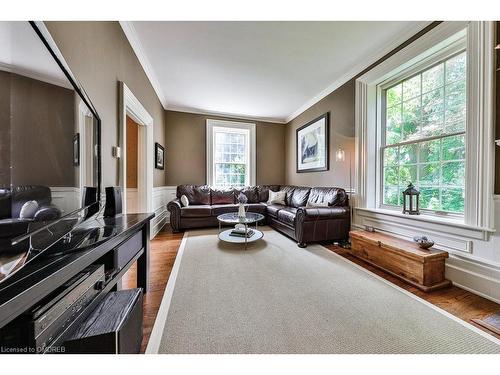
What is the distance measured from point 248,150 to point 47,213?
4.40 metres

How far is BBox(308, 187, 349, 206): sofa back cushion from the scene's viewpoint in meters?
2.94

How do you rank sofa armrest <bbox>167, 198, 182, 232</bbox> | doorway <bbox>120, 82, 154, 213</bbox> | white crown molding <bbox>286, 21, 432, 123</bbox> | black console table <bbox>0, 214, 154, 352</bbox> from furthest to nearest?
sofa armrest <bbox>167, 198, 182, 232</bbox> → doorway <bbox>120, 82, 154, 213</bbox> → white crown molding <bbox>286, 21, 432, 123</bbox> → black console table <bbox>0, 214, 154, 352</bbox>

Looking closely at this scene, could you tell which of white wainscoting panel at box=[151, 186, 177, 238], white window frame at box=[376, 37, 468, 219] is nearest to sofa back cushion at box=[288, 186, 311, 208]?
white window frame at box=[376, 37, 468, 219]

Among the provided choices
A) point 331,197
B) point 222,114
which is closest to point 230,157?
point 222,114

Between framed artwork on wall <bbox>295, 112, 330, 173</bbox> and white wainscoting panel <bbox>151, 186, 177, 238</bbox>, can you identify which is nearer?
white wainscoting panel <bbox>151, 186, 177, 238</bbox>

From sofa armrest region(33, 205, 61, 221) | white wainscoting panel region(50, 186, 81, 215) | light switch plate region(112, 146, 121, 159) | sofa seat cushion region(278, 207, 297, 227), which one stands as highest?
light switch plate region(112, 146, 121, 159)

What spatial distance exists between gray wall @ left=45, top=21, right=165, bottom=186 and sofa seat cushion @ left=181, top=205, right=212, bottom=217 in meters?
1.62

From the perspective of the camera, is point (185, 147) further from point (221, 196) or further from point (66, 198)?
point (66, 198)

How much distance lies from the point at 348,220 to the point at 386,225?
1.72 feet

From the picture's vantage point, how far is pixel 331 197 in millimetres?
3014

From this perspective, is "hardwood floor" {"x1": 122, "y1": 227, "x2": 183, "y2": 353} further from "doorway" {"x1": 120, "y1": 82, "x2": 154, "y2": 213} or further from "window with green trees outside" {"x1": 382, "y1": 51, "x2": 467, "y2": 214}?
"window with green trees outside" {"x1": 382, "y1": 51, "x2": 467, "y2": 214}
